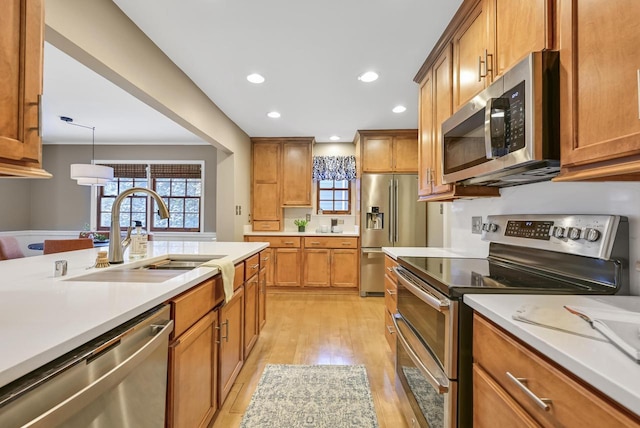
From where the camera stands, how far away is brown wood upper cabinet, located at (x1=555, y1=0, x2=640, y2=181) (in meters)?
0.78

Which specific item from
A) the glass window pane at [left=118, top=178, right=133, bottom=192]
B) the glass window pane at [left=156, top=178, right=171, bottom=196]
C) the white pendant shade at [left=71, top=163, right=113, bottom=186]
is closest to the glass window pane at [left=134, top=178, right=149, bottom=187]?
the glass window pane at [left=118, top=178, right=133, bottom=192]

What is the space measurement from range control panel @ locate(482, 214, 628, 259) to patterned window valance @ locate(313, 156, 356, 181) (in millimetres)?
3289

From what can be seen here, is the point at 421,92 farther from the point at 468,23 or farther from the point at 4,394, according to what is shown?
the point at 4,394

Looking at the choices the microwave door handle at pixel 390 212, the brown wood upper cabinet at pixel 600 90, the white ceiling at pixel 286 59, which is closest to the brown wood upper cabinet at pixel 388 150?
the white ceiling at pixel 286 59

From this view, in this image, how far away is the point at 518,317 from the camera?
80 cm

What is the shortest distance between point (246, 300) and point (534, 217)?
184 centimetres

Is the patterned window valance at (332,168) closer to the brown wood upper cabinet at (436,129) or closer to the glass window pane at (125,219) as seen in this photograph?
the brown wood upper cabinet at (436,129)

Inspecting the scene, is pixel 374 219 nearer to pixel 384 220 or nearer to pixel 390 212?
pixel 384 220

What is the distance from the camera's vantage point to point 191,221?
224 inches

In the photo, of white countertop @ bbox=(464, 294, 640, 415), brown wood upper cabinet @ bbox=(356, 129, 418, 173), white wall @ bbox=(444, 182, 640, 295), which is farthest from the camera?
brown wood upper cabinet @ bbox=(356, 129, 418, 173)

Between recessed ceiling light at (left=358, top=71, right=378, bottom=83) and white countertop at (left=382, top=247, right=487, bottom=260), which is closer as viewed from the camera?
white countertop at (left=382, top=247, right=487, bottom=260)

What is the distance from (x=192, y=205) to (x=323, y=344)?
13.6 feet

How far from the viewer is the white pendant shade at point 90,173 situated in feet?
12.3

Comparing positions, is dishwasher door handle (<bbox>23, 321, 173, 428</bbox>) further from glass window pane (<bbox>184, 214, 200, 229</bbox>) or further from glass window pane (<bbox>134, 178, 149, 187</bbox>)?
glass window pane (<bbox>134, 178, 149, 187</bbox>)
